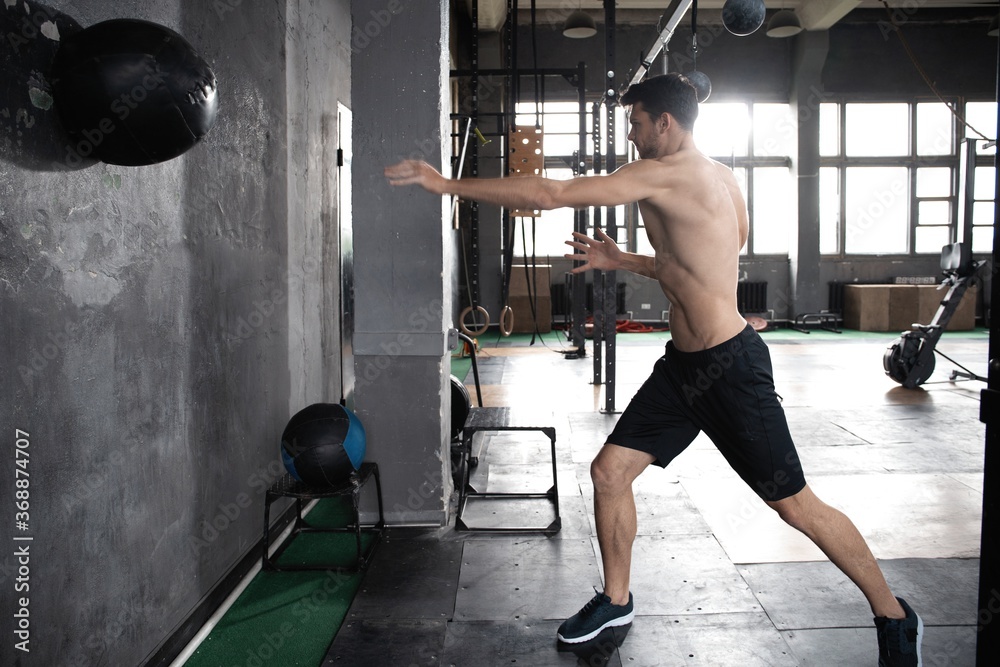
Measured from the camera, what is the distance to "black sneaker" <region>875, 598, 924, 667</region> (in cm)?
205

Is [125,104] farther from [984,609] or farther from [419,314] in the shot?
[984,609]

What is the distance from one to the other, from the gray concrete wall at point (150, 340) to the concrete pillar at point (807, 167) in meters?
10.9

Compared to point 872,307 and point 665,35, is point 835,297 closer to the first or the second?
point 872,307

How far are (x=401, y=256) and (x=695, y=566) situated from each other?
181 cm

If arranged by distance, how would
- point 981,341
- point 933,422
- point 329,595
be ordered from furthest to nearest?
A: point 981,341 → point 933,422 → point 329,595

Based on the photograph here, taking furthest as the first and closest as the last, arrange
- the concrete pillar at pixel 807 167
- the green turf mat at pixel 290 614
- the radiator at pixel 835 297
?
the radiator at pixel 835 297 → the concrete pillar at pixel 807 167 → the green turf mat at pixel 290 614

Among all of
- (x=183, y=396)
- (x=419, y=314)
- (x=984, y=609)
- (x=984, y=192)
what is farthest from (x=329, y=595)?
(x=984, y=192)

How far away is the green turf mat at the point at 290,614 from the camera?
2.28 meters

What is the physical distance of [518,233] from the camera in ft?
42.4

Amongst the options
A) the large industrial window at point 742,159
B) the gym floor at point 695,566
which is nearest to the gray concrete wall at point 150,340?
the gym floor at point 695,566

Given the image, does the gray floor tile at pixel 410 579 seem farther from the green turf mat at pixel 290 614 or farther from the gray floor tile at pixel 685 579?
the gray floor tile at pixel 685 579

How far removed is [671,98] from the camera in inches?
87.8

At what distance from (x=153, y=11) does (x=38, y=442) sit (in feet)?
4.10

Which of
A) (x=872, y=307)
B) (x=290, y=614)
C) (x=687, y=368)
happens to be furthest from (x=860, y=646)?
(x=872, y=307)
